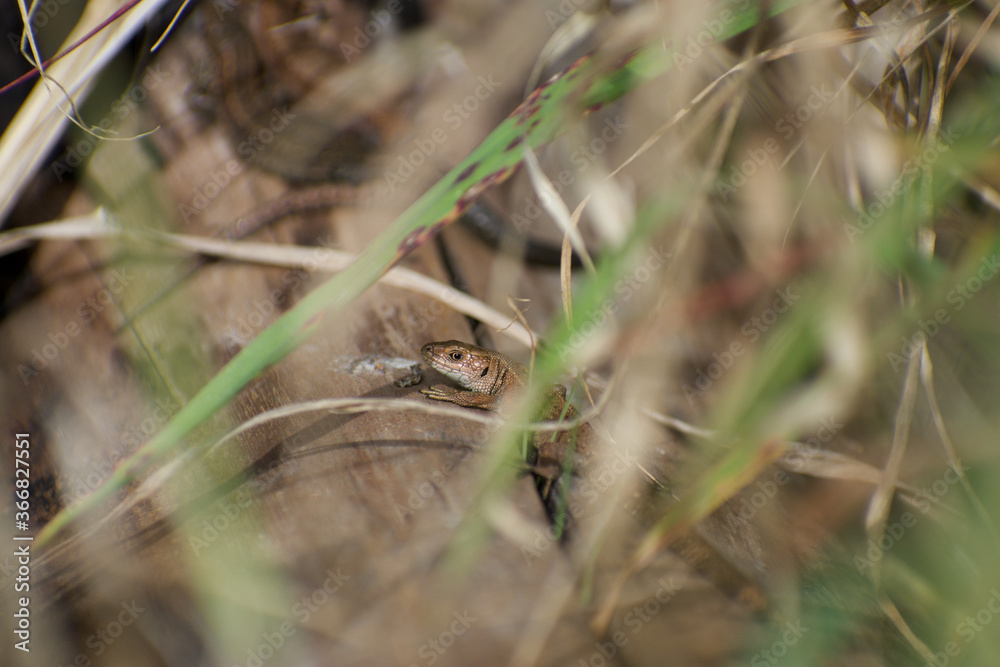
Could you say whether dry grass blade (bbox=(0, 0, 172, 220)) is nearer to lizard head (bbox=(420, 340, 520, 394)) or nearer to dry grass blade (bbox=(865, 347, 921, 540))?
lizard head (bbox=(420, 340, 520, 394))

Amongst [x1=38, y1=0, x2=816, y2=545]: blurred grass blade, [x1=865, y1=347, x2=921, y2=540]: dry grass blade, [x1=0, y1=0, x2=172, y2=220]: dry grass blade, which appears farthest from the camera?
[x1=0, y1=0, x2=172, y2=220]: dry grass blade

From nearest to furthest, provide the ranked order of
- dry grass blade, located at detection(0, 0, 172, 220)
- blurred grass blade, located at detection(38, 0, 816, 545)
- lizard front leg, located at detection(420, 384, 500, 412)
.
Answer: blurred grass blade, located at detection(38, 0, 816, 545), dry grass blade, located at detection(0, 0, 172, 220), lizard front leg, located at detection(420, 384, 500, 412)

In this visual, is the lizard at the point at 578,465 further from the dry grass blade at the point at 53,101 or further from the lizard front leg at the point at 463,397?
the dry grass blade at the point at 53,101

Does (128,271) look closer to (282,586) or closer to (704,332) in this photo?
(282,586)

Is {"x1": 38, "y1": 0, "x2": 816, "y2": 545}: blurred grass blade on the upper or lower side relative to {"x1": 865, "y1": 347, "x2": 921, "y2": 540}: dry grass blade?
upper

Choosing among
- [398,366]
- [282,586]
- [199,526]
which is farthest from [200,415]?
[398,366]

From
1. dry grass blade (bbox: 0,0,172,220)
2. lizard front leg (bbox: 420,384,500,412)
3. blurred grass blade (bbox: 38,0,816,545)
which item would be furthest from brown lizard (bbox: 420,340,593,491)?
dry grass blade (bbox: 0,0,172,220)

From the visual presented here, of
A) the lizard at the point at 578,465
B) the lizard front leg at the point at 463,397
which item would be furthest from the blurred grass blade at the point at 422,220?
the lizard front leg at the point at 463,397

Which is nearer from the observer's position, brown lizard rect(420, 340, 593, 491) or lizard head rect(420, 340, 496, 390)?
brown lizard rect(420, 340, 593, 491)
